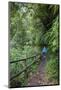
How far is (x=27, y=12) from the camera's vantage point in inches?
93.3

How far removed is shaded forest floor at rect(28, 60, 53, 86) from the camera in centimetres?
238

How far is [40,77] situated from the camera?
7.88ft

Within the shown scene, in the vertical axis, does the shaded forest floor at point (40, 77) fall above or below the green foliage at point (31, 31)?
below

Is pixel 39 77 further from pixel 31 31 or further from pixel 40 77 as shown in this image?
pixel 31 31

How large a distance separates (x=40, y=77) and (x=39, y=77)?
0.01 m

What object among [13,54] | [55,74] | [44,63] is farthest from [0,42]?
[55,74]

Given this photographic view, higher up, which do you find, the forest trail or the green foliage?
the green foliage

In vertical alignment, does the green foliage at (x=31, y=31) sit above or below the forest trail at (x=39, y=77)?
above

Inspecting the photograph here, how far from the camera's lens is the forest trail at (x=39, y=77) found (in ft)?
7.80

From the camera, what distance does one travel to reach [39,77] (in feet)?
7.87

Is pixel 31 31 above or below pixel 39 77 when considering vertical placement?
above

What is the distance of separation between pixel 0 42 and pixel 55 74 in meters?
0.66

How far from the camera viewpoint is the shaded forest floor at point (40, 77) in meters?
2.38

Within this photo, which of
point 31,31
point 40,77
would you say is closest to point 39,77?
point 40,77
